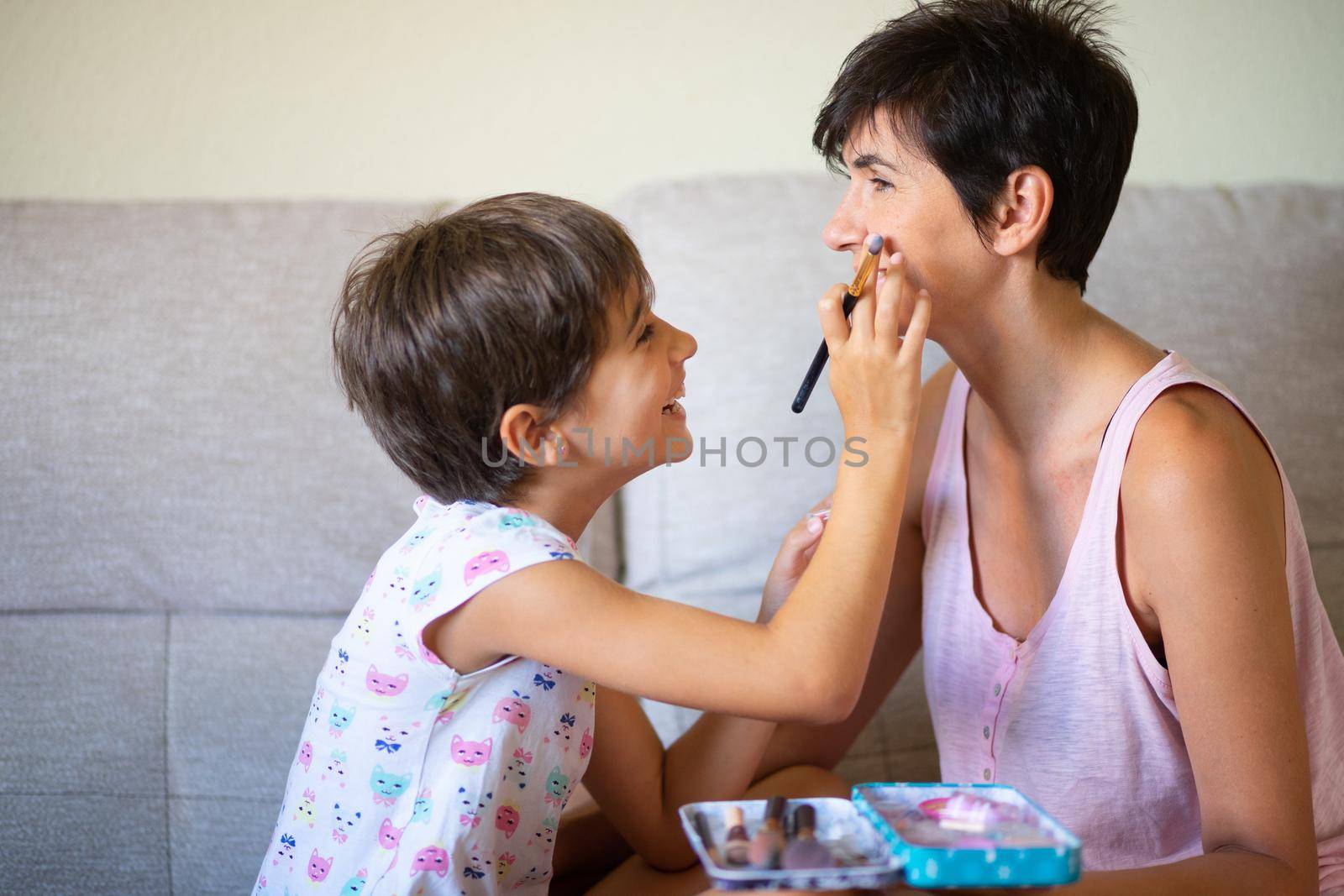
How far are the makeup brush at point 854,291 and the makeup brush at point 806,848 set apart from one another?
0.41m

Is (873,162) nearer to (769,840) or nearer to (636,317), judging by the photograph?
(636,317)

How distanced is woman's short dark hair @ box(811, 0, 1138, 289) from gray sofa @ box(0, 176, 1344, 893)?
441 mm

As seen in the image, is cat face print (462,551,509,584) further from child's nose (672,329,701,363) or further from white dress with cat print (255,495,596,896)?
child's nose (672,329,701,363)

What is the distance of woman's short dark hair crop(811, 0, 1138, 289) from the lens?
41.6 inches

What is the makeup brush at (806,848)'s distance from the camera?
0.69 meters

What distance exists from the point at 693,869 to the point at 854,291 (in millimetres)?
618

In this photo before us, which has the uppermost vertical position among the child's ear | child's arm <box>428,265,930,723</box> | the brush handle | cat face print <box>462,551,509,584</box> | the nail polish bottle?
the brush handle

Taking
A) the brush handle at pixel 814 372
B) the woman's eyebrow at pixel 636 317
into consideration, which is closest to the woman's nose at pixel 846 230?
the brush handle at pixel 814 372

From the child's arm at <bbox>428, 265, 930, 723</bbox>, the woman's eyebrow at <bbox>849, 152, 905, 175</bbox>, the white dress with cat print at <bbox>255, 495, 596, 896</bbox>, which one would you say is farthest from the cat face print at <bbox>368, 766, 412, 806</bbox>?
the woman's eyebrow at <bbox>849, 152, 905, 175</bbox>

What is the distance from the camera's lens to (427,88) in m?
1.71

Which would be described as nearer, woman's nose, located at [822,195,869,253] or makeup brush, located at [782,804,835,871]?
makeup brush, located at [782,804,835,871]

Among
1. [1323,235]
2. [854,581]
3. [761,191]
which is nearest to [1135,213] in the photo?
[1323,235]

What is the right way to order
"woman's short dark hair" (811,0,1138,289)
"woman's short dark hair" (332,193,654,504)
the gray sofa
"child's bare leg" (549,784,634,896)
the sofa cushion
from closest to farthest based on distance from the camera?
"woman's short dark hair" (332,193,654,504) → "woman's short dark hair" (811,0,1138,289) → "child's bare leg" (549,784,634,896) → the gray sofa → the sofa cushion

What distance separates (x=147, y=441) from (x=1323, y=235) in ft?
5.50
